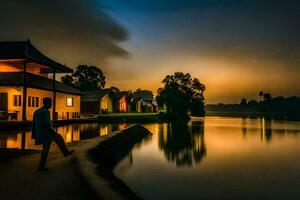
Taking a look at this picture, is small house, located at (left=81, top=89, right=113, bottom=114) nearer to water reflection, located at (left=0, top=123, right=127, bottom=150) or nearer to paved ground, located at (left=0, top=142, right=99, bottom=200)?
water reflection, located at (left=0, top=123, right=127, bottom=150)

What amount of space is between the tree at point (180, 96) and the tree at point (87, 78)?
72.8 ft

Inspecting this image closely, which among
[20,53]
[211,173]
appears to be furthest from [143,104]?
[211,173]

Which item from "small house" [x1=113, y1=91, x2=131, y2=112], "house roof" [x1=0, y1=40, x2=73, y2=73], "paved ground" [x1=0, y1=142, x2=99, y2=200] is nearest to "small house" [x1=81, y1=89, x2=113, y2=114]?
"small house" [x1=113, y1=91, x2=131, y2=112]

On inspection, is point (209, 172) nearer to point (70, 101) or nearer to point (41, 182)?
point (41, 182)

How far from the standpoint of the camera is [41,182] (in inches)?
306

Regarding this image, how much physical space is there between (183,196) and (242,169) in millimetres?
6998

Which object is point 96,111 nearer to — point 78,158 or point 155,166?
point 155,166

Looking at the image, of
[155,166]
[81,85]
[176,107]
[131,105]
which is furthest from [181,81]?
[155,166]

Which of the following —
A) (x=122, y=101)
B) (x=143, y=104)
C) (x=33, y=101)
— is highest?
(x=122, y=101)

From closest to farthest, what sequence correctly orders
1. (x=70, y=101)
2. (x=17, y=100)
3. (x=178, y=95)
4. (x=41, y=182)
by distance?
(x=41, y=182) → (x=17, y=100) → (x=70, y=101) → (x=178, y=95)

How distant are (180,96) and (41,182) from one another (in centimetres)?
7190

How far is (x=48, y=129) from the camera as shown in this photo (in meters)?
9.19

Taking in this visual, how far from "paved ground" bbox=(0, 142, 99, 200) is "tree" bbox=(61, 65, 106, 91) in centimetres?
7846

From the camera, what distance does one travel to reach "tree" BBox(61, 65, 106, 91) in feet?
287
